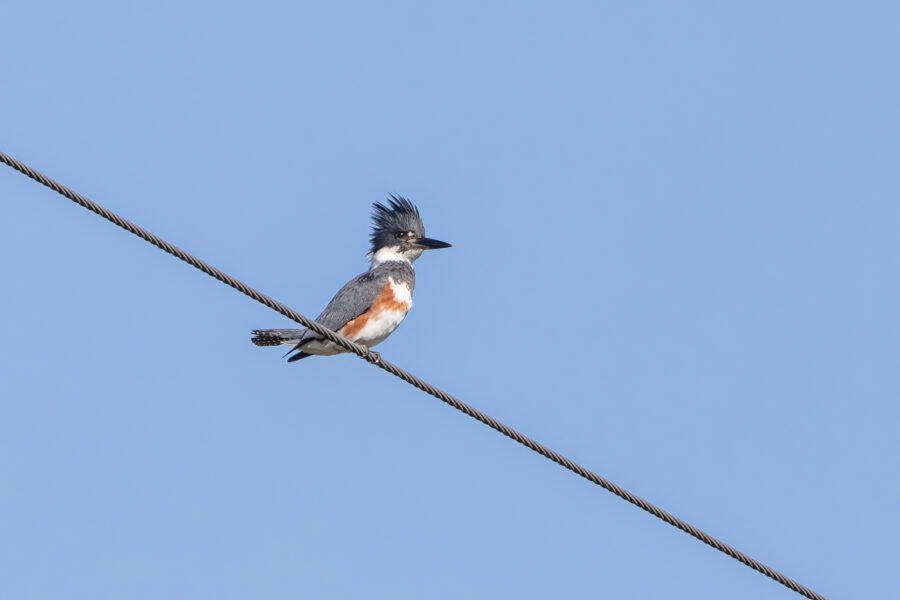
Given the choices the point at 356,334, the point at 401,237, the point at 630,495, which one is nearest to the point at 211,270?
the point at 630,495

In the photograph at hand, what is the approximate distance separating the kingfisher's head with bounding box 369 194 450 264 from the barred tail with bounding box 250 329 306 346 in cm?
91

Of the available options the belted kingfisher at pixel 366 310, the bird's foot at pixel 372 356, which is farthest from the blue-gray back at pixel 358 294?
the bird's foot at pixel 372 356

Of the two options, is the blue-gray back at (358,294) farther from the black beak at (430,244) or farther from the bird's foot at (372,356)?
the bird's foot at (372,356)

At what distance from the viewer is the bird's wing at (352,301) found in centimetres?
791

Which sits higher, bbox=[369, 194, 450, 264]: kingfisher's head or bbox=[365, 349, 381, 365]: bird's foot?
bbox=[369, 194, 450, 264]: kingfisher's head

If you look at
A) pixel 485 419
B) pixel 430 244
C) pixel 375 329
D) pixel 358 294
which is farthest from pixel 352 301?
pixel 485 419

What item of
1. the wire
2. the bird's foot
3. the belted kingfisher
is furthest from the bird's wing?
the wire

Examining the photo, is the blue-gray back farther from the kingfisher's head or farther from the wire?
the wire

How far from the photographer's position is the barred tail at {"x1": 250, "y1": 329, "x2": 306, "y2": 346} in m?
7.99

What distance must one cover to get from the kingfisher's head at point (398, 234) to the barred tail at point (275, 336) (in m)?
0.91

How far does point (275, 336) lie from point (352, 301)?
497 mm

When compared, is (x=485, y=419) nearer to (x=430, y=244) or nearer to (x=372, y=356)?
(x=372, y=356)

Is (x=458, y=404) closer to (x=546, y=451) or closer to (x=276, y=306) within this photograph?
(x=546, y=451)

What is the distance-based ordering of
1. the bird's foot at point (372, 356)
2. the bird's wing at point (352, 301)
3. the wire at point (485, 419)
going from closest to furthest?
the wire at point (485, 419)
the bird's foot at point (372, 356)
the bird's wing at point (352, 301)
